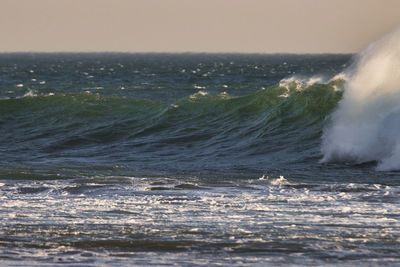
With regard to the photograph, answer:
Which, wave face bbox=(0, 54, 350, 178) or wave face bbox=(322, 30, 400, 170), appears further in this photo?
wave face bbox=(0, 54, 350, 178)

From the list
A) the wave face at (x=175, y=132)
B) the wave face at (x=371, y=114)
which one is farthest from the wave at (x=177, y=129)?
the wave face at (x=371, y=114)

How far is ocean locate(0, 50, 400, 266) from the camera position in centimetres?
791

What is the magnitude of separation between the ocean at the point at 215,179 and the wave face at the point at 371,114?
4cm

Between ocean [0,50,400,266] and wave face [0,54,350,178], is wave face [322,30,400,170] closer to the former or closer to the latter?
ocean [0,50,400,266]

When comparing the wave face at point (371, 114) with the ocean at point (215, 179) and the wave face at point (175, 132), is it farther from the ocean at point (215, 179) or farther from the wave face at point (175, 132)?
the wave face at point (175, 132)

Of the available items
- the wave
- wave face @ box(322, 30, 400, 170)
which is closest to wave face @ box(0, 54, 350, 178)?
the wave

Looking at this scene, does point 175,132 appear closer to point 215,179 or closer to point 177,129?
point 177,129

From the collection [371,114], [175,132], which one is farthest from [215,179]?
[175,132]

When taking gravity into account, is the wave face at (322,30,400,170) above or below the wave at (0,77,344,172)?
above

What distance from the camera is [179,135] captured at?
20.9 m

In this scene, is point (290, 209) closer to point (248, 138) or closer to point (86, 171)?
point (86, 171)

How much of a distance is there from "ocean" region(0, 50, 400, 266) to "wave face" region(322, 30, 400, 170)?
0.04 meters

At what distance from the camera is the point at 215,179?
13.0 metres

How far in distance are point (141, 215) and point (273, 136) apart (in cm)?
1000
